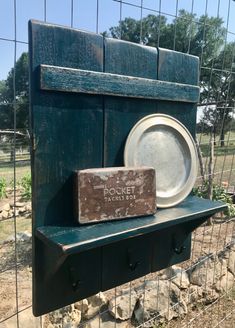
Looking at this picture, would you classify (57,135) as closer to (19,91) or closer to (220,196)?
(19,91)

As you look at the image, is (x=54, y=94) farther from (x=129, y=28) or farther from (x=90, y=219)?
(x=129, y=28)

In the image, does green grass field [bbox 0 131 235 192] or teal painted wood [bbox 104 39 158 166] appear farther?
green grass field [bbox 0 131 235 192]

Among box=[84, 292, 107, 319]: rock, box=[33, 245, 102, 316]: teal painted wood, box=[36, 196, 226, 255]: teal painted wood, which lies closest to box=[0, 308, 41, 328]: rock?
box=[84, 292, 107, 319]: rock

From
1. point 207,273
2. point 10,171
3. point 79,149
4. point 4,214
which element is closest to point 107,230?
point 79,149

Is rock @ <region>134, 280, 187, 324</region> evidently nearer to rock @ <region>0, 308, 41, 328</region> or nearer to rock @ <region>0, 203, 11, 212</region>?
rock @ <region>0, 308, 41, 328</region>

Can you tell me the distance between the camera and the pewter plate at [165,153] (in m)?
1.16

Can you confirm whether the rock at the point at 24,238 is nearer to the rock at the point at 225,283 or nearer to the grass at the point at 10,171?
the grass at the point at 10,171

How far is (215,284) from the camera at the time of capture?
2416 mm

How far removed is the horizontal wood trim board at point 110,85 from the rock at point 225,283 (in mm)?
1610

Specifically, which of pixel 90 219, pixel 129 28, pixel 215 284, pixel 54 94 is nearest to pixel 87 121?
pixel 54 94

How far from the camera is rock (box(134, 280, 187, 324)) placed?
208 cm

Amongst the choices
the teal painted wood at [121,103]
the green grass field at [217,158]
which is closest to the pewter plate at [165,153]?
the teal painted wood at [121,103]

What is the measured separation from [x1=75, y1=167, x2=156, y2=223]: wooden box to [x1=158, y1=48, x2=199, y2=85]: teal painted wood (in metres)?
0.38

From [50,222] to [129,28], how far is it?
86 centimetres
